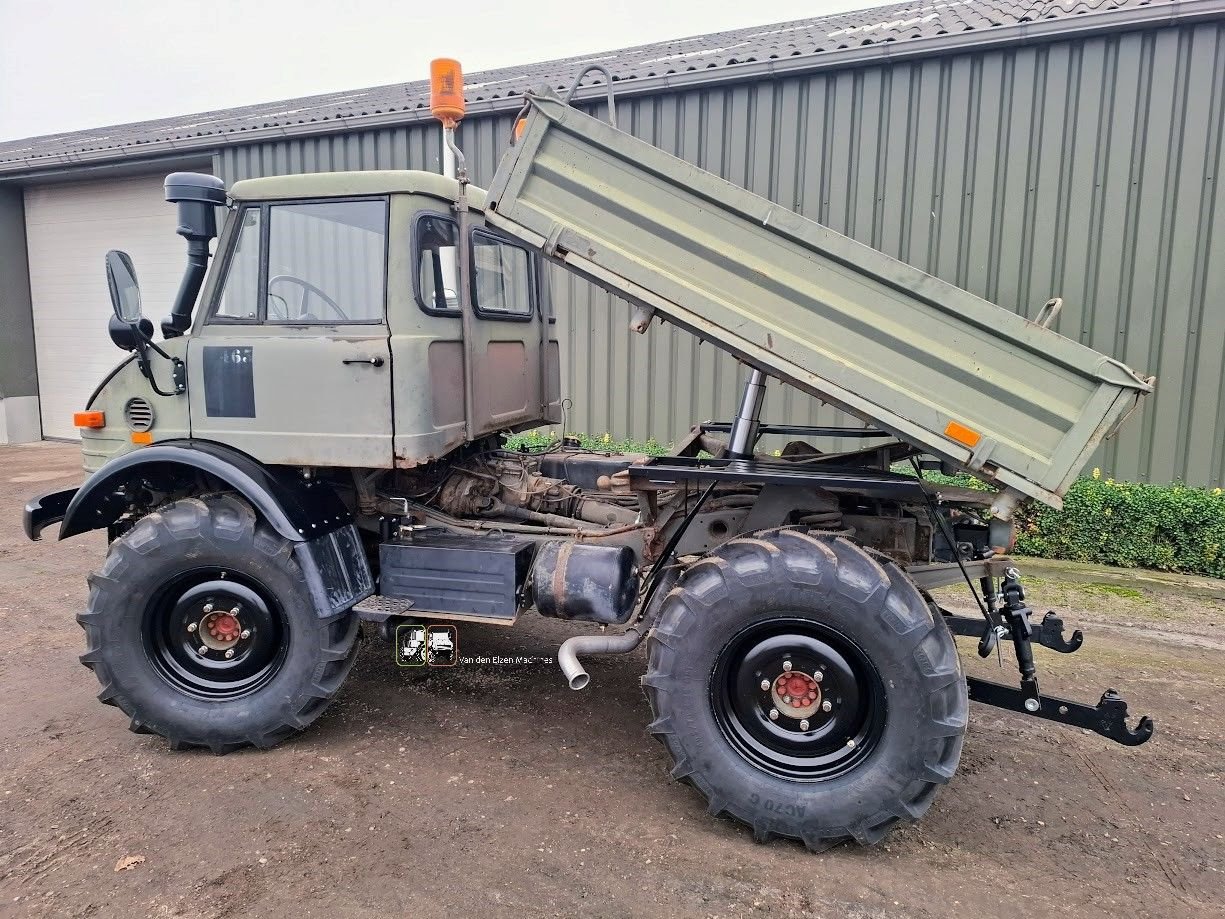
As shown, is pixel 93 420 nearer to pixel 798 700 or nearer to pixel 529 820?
pixel 529 820

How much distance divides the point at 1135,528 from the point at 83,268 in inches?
613

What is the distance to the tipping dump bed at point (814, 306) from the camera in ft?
9.37

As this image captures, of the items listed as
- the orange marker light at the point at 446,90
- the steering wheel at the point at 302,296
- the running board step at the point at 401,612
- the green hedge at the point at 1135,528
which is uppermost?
the orange marker light at the point at 446,90

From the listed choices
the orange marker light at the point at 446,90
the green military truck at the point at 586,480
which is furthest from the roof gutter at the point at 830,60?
the orange marker light at the point at 446,90

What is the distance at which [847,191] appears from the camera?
25.6 ft

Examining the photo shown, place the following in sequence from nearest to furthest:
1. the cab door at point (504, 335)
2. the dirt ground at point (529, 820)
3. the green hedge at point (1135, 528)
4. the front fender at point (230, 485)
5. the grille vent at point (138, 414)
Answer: the dirt ground at point (529, 820) → the front fender at point (230, 485) → the grille vent at point (138, 414) → the cab door at point (504, 335) → the green hedge at point (1135, 528)

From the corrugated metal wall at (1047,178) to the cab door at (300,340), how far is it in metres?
5.37

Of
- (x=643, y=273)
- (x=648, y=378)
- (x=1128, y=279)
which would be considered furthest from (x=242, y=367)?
(x=1128, y=279)

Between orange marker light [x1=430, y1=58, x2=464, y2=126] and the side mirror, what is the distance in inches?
61.8

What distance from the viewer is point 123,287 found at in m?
3.49

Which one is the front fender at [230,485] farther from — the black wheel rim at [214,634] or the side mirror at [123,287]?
the side mirror at [123,287]

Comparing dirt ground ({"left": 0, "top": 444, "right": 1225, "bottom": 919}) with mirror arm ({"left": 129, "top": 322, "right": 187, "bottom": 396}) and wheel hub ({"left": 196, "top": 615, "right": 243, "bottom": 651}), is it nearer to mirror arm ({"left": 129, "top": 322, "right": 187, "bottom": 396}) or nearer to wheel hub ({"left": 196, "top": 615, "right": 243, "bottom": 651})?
wheel hub ({"left": 196, "top": 615, "right": 243, "bottom": 651})

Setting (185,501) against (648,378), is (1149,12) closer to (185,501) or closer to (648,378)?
(648,378)

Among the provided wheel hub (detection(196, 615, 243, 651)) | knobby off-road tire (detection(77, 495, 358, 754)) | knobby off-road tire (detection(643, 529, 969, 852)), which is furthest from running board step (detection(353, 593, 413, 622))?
knobby off-road tire (detection(643, 529, 969, 852))
